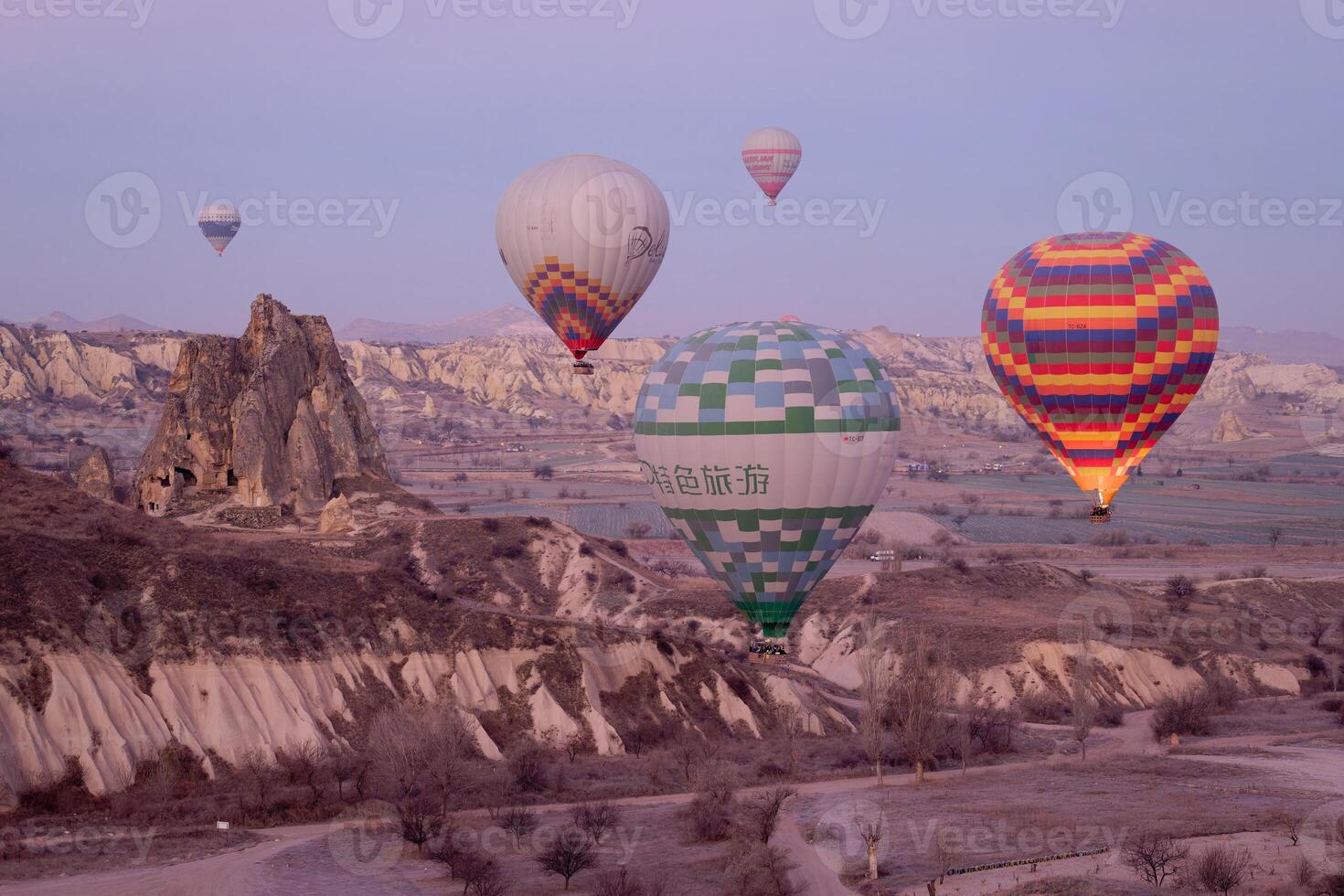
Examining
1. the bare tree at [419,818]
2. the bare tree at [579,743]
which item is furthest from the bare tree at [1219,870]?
the bare tree at [579,743]

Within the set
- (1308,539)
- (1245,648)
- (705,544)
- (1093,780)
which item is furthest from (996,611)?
(1308,539)

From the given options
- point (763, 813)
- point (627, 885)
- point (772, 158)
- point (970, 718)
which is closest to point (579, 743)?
point (763, 813)

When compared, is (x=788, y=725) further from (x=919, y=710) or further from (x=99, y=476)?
(x=99, y=476)

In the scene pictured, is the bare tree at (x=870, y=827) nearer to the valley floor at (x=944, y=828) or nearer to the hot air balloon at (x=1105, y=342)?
the valley floor at (x=944, y=828)

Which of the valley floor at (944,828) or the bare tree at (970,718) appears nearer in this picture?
the valley floor at (944,828)

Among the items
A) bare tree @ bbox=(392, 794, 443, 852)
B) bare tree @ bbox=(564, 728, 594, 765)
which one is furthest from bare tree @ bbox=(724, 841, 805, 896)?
bare tree @ bbox=(564, 728, 594, 765)

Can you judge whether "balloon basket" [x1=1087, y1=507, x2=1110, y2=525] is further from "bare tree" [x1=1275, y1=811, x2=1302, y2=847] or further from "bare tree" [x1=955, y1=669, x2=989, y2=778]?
"bare tree" [x1=1275, y1=811, x2=1302, y2=847]

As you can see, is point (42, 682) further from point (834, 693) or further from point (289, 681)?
point (834, 693)
